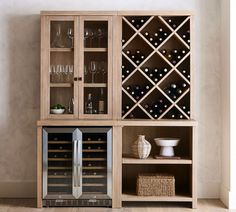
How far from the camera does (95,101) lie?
5828mm

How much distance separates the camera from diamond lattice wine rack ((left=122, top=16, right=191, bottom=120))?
5.81 metres

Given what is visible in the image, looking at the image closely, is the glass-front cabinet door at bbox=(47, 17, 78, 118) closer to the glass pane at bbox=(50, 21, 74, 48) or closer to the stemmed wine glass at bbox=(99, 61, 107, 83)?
the glass pane at bbox=(50, 21, 74, 48)

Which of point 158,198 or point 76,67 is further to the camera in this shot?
point 76,67

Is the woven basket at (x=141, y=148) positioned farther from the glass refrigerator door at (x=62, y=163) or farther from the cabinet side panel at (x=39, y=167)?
the cabinet side panel at (x=39, y=167)

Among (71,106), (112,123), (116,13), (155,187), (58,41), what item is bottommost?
(155,187)

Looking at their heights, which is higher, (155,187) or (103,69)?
(103,69)

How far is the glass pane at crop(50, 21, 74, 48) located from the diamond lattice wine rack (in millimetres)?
589

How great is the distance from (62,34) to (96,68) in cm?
53

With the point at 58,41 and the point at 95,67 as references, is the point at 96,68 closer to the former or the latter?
the point at 95,67

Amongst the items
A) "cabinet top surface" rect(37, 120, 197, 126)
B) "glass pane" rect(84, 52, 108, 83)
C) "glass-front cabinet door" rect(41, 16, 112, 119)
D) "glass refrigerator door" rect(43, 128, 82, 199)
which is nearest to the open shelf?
"glass refrigerator door" rect(43, 128, 82, 199)

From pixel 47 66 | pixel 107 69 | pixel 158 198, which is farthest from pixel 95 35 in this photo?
pixel 158 198

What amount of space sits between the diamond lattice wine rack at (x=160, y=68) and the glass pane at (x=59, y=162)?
2.32ft

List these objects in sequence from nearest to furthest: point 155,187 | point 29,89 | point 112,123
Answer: point 112,123 → point 155,187 → point 29,89

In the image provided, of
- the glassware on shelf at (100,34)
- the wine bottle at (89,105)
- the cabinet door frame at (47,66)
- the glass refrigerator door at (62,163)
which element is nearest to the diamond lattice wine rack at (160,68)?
the glassware on shelf at (100,34)
